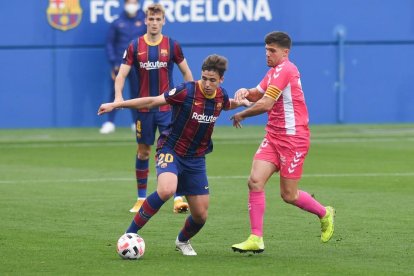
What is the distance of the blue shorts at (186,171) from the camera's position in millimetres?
10672

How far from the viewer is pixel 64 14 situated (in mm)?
25188

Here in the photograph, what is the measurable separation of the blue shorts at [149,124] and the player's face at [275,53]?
123 inches

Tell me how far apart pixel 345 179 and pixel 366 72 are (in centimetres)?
1010

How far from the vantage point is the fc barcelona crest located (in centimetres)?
2512

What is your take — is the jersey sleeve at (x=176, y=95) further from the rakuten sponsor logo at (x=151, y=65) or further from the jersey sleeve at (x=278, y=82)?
the rakuten sponsor logo at (x=151, y=65)

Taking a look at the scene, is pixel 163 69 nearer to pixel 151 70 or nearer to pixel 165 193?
pixel 151 70

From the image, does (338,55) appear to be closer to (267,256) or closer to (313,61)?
(313,61)

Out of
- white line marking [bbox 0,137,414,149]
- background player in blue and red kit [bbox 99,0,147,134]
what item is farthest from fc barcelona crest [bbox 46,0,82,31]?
white line marking [bbox 0,137,414,149]

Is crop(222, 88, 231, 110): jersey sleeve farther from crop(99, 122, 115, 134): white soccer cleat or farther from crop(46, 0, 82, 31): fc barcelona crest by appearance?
crop(46, 0, 82, 31): fc barcelona crest

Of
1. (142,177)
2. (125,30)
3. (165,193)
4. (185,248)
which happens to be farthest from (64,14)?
(165,193)

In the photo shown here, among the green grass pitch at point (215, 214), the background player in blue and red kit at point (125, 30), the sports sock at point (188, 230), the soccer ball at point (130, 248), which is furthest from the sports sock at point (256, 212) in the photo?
the background player in blue and red kit at point (125, 30)

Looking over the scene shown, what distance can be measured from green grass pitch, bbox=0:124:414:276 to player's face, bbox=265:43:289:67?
166 centimetres

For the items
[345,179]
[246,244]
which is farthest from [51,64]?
[246,244]

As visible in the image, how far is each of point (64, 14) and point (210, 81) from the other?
1515 cm
